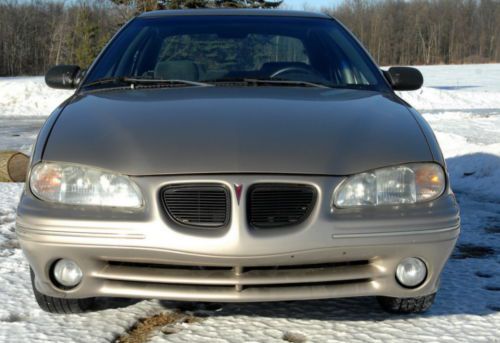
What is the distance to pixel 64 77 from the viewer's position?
385 centimetres

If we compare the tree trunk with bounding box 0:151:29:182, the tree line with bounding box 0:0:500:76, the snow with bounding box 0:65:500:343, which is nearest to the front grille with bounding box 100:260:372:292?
the snow with bounding box 0:65:500:343

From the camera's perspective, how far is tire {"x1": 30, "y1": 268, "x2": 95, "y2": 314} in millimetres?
2715

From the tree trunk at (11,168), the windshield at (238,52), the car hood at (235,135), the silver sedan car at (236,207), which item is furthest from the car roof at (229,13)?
the tree trunk at (11,168)

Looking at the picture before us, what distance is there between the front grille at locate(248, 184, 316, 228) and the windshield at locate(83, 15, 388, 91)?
1.27 meters

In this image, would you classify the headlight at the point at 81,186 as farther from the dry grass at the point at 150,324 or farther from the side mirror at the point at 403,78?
the side mirror at the point at 403,78

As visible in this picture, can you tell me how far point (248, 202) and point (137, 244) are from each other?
43 cm

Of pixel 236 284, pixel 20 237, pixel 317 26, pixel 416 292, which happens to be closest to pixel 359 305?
pixel 416 292

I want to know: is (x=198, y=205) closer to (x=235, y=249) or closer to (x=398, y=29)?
(x=235, y=249)

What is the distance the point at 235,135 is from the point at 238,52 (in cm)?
138

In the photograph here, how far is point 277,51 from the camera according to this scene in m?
3.95

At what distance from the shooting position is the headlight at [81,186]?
237 centimetres

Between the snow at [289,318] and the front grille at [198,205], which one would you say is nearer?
the front grille at [198,205]

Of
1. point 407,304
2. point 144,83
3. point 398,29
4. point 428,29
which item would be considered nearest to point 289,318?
point 407,304

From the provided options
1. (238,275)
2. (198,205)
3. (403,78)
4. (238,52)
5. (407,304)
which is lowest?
(407,304)
